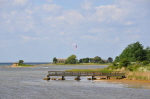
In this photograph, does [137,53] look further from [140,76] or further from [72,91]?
[72,91]

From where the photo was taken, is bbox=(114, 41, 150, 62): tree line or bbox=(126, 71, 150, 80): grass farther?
bbox=(114, 41, 150, 62): tree line

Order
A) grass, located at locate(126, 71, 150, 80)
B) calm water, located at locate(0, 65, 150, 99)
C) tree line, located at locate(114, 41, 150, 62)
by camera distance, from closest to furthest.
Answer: calm water, located at locate(0, 65, 150, 99), grass, located at locate(126, 71, 150, 80), tree line, located at locate(114, 41, 150, 62)

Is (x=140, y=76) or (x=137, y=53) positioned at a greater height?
(x=137, y=53)

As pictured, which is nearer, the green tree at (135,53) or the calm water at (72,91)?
the calm water at (72,91)

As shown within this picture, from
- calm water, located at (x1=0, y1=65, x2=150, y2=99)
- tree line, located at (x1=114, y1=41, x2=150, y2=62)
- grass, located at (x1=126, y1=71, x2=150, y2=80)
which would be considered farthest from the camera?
tree line, located at (x1=114, y1=41, x2=150, y2=62)

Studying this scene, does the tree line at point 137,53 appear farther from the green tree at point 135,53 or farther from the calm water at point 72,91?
A: the calm water at point 72,91

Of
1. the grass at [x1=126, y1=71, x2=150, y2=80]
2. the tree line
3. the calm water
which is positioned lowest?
Result: the calm water

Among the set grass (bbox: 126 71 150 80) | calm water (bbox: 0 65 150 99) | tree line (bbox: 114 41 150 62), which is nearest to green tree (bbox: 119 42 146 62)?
tree line (bbox: 114 41 150 62)

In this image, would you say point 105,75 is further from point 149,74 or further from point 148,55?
point 148,55

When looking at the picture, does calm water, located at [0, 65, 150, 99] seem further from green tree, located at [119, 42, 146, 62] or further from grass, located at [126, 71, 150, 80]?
green tree, located at [119, 42, 146, 62]

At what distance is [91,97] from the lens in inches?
1543

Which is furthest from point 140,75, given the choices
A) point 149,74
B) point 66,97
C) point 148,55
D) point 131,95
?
point 148,55

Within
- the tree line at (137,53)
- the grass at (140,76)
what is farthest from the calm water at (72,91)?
the tree line at (137,53)

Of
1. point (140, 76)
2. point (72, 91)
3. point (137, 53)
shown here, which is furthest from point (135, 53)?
point (72, 91)
